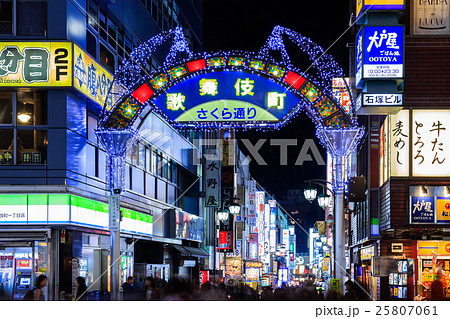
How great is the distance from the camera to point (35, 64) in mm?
22750

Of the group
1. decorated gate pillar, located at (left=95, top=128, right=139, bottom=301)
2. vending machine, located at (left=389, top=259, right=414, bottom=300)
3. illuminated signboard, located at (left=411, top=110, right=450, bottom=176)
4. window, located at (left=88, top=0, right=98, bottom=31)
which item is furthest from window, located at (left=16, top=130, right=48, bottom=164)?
vending machine, located at (left=389, top=259, right=414, bottom=300)

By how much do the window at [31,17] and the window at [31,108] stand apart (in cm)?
205

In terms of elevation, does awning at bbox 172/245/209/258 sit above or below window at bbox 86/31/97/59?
below

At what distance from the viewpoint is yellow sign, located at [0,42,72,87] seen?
2255 cm

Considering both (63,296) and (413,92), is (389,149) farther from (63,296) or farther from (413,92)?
(63,296)

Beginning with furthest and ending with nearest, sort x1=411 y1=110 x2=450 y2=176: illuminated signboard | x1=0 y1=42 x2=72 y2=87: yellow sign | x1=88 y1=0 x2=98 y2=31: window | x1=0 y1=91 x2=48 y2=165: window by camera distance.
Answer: x1=88 y1=0 x2=98 y2=31: window, x1=411 y1=110 x2=450 y2=176: illuminated signboard, x1=0 y1=91 x2=48 y2=165: window, x1=0 y1=42 x2=72 y2=87: yellow sign

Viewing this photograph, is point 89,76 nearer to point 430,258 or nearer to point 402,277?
point 402,277

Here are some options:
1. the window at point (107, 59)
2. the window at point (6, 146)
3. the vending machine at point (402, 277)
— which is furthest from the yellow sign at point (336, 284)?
the window at point (107, 59)

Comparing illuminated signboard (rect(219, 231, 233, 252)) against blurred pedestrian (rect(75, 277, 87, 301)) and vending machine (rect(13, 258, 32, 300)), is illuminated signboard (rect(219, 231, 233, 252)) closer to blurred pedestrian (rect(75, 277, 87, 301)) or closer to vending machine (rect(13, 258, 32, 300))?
vending machine (rect(13, 258, 32, 300))

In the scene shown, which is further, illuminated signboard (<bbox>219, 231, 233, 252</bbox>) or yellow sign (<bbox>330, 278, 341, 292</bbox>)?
illuminated signboard (<bbox>219, 231, 233, 252</bbox>)

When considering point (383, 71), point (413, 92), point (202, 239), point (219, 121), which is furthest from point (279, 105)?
point (202, 239)

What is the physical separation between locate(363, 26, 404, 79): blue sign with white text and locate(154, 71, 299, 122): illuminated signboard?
2829 millimetres

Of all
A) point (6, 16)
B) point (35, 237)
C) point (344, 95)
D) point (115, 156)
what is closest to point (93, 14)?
point (6, 16)

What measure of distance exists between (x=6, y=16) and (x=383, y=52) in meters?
12.4
